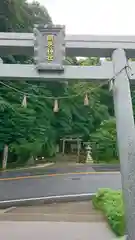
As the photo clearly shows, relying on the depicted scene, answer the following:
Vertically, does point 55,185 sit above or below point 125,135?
below

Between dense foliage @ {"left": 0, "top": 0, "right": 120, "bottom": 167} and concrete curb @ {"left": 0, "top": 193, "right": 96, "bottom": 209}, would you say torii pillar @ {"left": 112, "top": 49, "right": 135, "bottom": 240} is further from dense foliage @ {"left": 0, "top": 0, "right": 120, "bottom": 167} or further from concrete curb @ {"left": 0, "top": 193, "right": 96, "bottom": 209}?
dense foliage @ {"left": 0, "top": 0, "right": 120, "bottom": 167}

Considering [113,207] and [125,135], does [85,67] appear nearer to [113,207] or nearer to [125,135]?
[125,135]

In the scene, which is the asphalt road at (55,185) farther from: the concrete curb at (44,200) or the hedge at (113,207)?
the hedge at (113,207)

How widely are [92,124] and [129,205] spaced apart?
1937cm

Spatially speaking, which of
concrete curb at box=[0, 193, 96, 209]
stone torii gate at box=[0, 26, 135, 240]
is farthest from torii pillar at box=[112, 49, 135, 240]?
concrete curb at box=[0, 193, 96, 209]

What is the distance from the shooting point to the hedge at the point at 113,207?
557cm

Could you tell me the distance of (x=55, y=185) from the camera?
37.1ft

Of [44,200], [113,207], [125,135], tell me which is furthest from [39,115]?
[125,135]

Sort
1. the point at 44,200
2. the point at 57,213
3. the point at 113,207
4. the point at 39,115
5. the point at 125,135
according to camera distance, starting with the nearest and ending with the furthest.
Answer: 1. the point at 125,135
2. the point at 113,207
3. the point at 57,213
4. the point at 44,200
5. the point at 39,115

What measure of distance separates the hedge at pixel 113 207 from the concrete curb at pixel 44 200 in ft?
4.33

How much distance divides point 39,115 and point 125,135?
568 inches

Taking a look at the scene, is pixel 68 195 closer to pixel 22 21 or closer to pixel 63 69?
pixel 63 69

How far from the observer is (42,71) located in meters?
5.24

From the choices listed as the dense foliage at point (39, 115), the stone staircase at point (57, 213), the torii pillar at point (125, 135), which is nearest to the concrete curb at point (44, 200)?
the stone staircase at point (57, 213)
